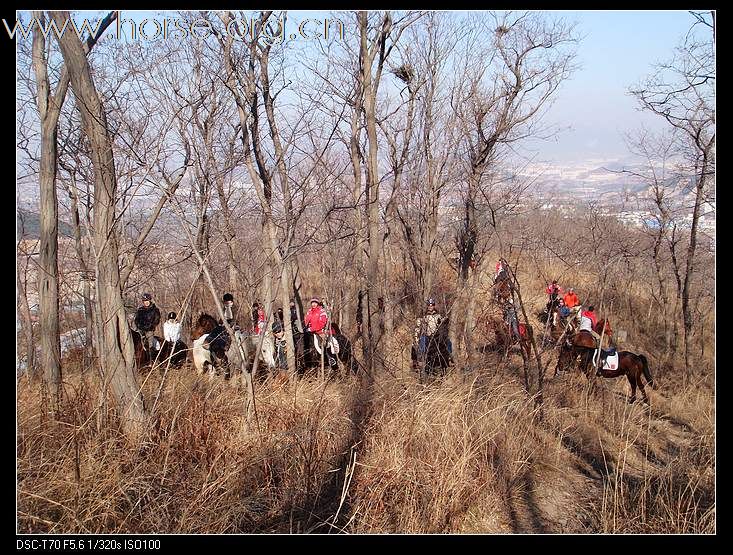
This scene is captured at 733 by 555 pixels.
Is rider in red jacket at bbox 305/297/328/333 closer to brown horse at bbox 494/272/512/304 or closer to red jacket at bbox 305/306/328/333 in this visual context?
red jacket at bbox 305/306/328/333

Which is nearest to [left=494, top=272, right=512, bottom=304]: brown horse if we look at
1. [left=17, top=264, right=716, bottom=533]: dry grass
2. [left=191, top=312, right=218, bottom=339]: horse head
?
[left=17, top=264, right=716, bottom=533]: dry grass

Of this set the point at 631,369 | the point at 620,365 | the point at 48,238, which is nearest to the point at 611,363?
the point at 620,365

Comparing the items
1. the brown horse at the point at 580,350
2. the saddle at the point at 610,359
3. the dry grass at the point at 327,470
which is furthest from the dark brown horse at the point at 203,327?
the saddle at the point at 610,359

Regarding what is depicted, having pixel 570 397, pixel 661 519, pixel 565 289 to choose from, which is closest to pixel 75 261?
pixel 570 397

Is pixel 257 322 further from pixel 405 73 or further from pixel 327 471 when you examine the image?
pixel 405 73

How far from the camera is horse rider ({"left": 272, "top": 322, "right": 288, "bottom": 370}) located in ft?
30.1

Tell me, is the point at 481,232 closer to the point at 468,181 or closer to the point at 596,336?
the point at 468,181

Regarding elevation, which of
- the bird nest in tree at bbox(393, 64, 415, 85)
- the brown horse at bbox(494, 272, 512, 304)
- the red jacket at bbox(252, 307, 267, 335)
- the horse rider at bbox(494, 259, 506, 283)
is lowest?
the red jacket at bbox(252, 307, 267, 335)

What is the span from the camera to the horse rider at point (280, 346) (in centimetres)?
919

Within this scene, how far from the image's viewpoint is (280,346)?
9367 mm

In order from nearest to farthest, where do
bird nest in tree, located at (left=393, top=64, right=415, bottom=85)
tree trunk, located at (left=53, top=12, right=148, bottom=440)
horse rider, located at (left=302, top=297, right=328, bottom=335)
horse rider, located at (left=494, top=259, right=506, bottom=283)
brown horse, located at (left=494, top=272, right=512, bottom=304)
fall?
tree trunk, located at (left=53, top=12, right=148, bottom=440)
horse rider, located at (left=494, top=259, right=506, bottom=283)
brown horse, located at (left=494, top=272, right=512, bottom=304)
horse rider, located at (left=302, top=297, right=328, bottom=335)
bird nest in tree, located at (left=393, top=64, right=415, bottom=85)

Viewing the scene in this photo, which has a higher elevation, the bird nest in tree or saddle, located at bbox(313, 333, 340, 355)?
the bird nest in tree

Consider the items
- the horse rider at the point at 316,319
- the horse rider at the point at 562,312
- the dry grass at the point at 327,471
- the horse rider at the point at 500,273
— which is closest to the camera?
the dry grass at the point at 327,471

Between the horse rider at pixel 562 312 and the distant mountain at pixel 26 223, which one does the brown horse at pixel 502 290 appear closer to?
the horse rider at pixel 562 312
